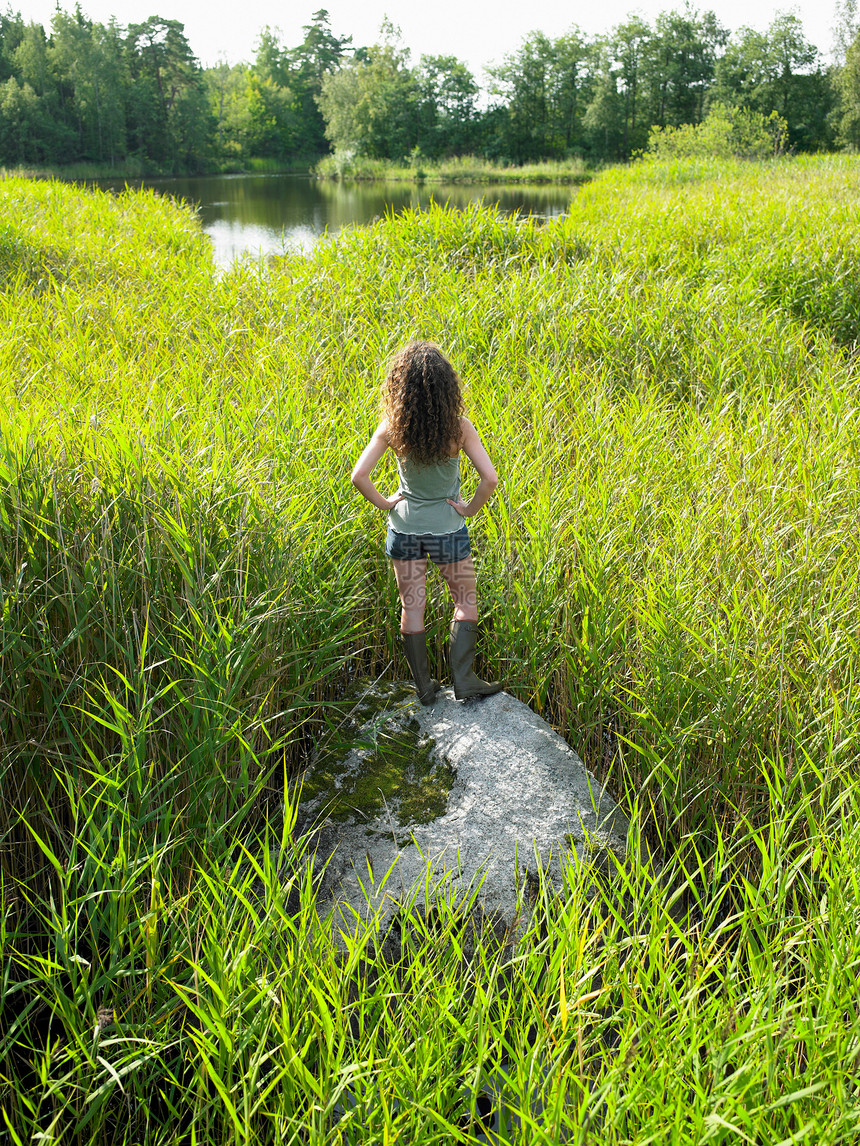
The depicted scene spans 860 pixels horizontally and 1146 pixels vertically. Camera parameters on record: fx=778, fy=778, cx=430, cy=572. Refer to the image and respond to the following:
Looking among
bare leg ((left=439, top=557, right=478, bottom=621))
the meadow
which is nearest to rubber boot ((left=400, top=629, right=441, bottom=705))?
bare leg ((left=439, top=557, right=478, bottom=621))

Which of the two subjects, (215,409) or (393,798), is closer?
(393,798)

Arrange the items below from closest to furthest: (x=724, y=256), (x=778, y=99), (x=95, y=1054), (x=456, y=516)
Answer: (x=95, y=1054) → (x=456, y=516) → (x=724, y=256) → (x=778, y=99)

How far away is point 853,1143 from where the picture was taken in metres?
1.25

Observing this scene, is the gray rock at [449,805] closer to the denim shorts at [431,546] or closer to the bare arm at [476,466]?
the denim shorts at [431,546]

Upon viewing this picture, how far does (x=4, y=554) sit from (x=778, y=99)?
56170 millimetres

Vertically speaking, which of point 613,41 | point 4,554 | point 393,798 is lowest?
point 393,798

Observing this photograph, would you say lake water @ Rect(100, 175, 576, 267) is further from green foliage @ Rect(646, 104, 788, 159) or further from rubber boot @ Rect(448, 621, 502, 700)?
rubber boot @ Rect(448, 621, 502, 700)

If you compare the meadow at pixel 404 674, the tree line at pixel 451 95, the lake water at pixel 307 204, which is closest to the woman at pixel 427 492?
the meadow at pixel 404 674

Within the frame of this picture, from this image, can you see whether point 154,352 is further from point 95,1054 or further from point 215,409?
point 95,1054

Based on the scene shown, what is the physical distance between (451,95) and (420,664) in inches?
2335

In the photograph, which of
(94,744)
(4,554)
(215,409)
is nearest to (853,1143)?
(94,744)

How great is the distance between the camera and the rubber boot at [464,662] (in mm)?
2568

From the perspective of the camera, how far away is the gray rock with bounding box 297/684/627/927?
205 cm

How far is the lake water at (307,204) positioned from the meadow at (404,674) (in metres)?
4.55
